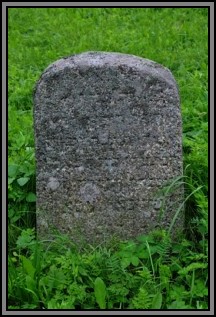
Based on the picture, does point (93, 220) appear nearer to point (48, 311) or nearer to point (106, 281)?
point (106, 281)

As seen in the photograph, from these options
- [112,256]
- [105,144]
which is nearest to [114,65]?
[105,144]

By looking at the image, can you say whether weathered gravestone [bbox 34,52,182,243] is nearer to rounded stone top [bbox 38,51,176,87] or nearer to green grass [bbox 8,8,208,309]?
rounded stone top [bbox 38,51,176,87]

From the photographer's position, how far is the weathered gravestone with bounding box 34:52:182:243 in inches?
154

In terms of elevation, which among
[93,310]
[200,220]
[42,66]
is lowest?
[93,310]

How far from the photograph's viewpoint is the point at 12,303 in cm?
370

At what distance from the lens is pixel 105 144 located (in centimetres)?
398

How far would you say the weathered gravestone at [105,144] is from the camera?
12.8 ft

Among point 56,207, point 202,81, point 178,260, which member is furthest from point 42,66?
point 178,260

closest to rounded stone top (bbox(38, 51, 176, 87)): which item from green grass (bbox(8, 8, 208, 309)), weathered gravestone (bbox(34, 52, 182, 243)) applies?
weathered gravestone (bbox(34, 52, 182, 243))

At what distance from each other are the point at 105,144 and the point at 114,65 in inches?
19.8

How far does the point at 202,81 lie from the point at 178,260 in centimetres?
287

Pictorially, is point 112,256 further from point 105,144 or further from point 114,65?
point 114,65

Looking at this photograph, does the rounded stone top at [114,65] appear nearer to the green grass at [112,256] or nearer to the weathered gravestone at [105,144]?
the weathered gravestone at [105,144]

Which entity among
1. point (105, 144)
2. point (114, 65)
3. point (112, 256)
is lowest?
point (112, 256)
